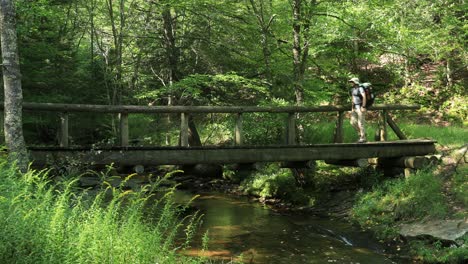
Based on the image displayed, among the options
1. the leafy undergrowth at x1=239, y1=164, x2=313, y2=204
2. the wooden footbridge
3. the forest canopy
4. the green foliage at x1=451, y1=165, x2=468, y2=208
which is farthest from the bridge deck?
the leafy undergrowth at x1=239, y1=164, x2=313, y2=204

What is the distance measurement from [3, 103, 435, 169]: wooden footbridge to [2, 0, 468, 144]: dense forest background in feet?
5.57

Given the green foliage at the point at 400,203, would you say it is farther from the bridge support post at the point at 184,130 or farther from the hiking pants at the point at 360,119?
the bridge support post at the point at 184,130

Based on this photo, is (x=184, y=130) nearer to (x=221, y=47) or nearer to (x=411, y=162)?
(x=221, y=47)

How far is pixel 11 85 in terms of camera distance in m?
7.79

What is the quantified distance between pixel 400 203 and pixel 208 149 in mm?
4868

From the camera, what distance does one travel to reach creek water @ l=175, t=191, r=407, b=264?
915 cm

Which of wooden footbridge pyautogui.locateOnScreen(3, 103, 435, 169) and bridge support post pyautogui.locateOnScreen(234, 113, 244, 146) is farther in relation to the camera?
bridge support post pyautogui.locateOnScreen(234, 113, 244, 146)

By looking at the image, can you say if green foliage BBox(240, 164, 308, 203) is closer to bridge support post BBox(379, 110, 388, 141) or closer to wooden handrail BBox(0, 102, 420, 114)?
bridge support post BBox(379, 110, 388, 141)

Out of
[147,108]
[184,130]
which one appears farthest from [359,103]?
[147,108]

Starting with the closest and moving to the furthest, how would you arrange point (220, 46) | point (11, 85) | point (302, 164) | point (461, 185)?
1. point (11, 85)
2. point (461, 185)
3. point (302, 164)
4. point (220, 46)

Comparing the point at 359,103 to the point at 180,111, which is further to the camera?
the point at 359,103

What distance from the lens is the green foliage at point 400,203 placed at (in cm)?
1026

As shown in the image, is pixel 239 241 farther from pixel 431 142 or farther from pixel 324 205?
pixel 431 142

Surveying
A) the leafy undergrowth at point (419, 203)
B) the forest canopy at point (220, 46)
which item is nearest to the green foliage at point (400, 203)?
the leafy undergrowth at point (419, 203)
